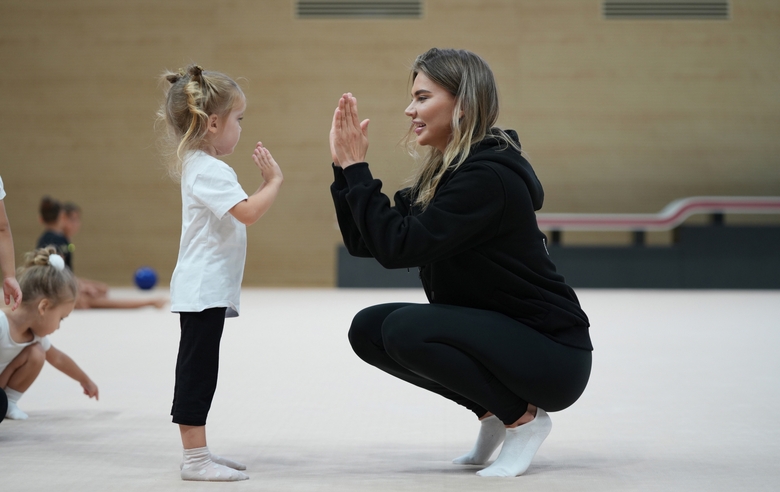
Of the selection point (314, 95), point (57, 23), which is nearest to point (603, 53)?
point (314, 95)

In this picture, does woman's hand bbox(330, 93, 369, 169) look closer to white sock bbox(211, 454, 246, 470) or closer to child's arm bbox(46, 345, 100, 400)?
white sock bbox(211, 454, 246, 470)

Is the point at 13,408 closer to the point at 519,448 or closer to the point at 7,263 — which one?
the point at 7,263

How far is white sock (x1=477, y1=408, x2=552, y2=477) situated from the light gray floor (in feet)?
0.11

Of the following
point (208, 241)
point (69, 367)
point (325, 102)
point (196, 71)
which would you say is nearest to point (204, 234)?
point (208, 241)

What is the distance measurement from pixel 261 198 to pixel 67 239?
4.76 metres

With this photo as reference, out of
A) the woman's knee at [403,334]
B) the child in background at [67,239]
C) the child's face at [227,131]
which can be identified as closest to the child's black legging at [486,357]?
the woman's knee at [403,334]

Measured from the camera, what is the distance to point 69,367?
247 cm

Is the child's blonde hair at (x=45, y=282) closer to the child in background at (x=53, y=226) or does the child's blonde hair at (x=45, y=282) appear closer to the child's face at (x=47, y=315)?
the child's face at (x=47, y=315)

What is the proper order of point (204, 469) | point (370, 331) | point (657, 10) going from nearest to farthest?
point (204, 469) < point (370, 331) < point (657, 10)

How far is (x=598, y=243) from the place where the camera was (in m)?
9.80

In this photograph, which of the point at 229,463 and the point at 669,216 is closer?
the point at 229,463

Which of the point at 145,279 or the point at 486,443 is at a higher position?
the point at 486,443

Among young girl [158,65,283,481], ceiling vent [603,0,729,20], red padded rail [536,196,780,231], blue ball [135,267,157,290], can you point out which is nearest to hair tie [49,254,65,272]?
young girl [158,65,283,481]

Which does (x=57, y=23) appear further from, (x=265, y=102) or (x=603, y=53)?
(x=603, y=53)
